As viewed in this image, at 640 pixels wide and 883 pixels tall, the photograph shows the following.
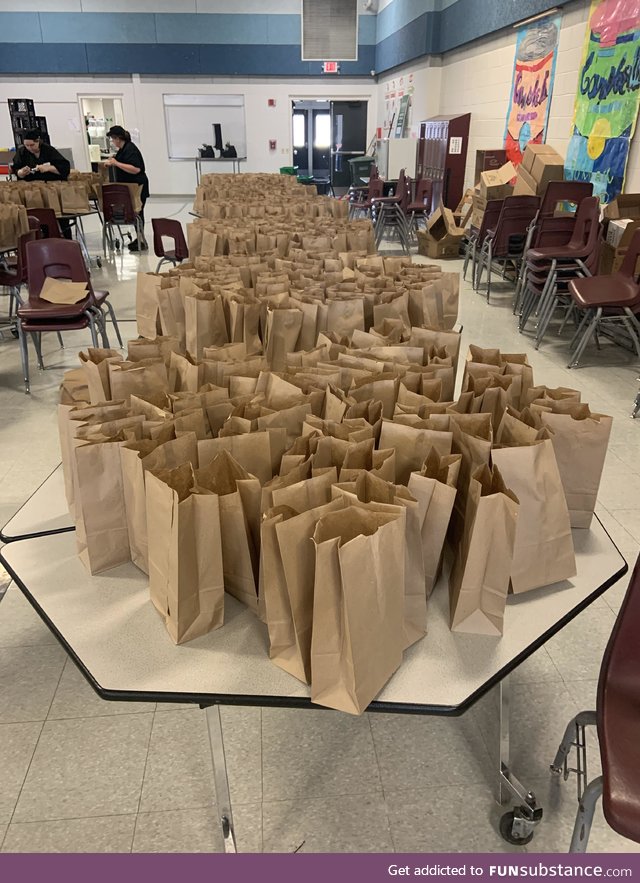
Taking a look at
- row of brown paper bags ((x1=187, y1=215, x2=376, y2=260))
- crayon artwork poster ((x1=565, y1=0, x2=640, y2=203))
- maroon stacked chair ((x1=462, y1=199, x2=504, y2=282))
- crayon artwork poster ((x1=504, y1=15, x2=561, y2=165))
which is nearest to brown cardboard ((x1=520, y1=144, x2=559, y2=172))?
crayon artwork poster ((x1=565, y1=0, x2=640, y2=203))

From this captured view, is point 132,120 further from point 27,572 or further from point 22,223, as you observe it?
point 27,572

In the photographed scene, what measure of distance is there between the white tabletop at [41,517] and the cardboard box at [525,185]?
6.37m

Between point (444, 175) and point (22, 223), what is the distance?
662 cm

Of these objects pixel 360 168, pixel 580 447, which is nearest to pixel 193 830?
pixel 580 447

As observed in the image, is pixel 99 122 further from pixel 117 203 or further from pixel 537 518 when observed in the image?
pixel 537 518

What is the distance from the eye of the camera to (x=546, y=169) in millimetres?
6484

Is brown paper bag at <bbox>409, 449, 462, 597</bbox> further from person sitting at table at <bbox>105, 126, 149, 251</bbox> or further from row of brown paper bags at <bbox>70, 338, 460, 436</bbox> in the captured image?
person sitting at table at <bbox>105, 126, 149, 251</bbox>

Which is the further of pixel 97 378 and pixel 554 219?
A: pixel 554 219

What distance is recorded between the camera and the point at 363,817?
1571 mm

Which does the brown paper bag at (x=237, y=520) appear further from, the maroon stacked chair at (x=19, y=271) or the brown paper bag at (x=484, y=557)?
the maroon stacked chair at (x=19, y=271)

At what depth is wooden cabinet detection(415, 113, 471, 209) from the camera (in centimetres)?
943

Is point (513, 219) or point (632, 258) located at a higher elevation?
point (513, 219)

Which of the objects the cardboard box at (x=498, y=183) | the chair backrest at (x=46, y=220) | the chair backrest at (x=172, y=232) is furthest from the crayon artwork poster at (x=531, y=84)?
the chair backrest at (x=46, y=220)

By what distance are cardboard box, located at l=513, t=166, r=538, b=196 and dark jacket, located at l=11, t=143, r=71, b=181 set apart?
18.3ft
